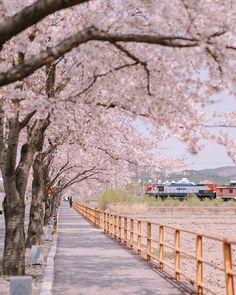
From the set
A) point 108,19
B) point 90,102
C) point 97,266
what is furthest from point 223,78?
point 97,266

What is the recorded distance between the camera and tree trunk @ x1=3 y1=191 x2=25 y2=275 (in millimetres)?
12898

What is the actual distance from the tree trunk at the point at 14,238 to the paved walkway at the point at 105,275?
916mm

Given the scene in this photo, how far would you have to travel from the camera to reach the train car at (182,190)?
4830 inches

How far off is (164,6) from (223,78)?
142 cm

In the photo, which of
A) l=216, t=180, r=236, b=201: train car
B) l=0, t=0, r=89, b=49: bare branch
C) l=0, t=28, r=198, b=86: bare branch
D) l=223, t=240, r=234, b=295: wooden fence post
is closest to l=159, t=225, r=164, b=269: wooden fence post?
l=223, t=240, r=234, b=295: wooden fence post

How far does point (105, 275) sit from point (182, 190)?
111 m

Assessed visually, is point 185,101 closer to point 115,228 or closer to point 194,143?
point 194,143

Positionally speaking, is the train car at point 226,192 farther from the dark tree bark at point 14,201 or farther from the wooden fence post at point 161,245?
the dark tree bark at point 14,201

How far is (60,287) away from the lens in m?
11.8

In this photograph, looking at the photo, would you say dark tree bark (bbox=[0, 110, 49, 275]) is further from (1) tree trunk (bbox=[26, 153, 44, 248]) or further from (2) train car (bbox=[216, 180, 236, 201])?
(2) train car (bbox=[216, 180, 236, 201])

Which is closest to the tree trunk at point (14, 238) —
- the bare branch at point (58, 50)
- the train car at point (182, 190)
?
the bare branch at point (58, 50)

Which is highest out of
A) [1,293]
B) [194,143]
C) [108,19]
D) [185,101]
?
[108,19]

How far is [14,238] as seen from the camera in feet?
42.8

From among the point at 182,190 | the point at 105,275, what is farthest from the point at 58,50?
the point at 182,190
